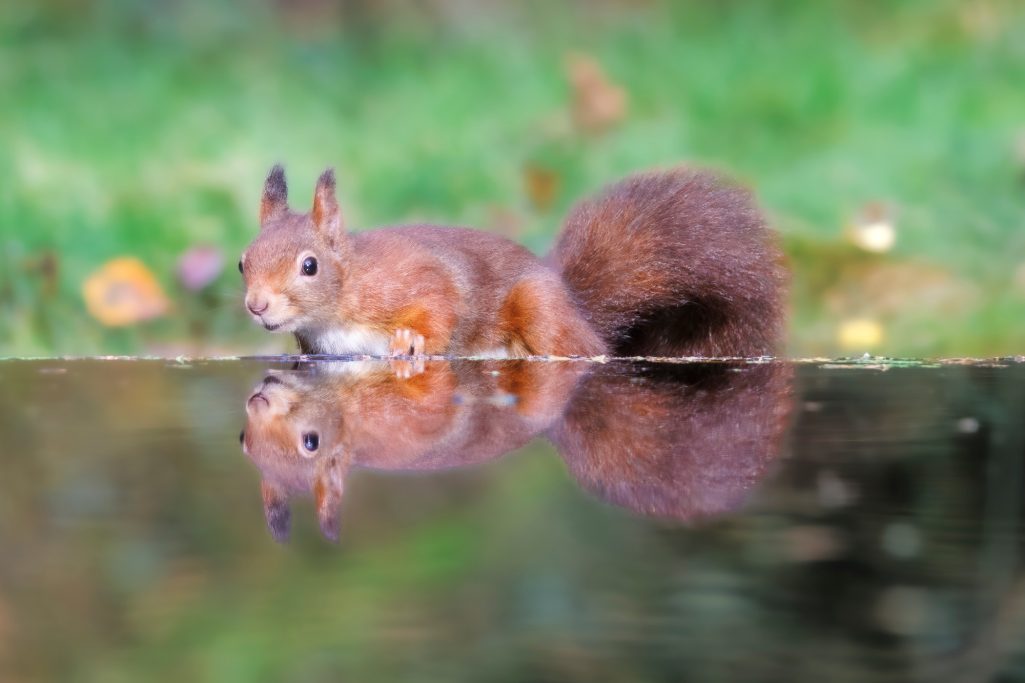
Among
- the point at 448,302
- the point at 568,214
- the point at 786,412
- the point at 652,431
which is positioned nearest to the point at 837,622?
the point at 652,431

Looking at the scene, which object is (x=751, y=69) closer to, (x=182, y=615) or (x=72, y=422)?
(x=72, y=422)

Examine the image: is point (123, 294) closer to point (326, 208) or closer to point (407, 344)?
point (326, 208)

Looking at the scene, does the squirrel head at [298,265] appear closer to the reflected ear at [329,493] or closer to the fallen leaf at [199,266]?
the reflected ear at [329,493]

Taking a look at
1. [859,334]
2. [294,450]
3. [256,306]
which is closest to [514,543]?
[294,450]

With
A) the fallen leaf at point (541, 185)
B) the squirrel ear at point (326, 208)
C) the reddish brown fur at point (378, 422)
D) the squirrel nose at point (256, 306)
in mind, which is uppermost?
the fallen leaf at point (541, 185)

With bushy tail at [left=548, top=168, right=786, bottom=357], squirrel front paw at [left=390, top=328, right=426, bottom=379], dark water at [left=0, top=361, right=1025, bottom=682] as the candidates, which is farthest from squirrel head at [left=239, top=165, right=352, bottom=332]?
dark water at [left=0, top=361, right=1025, bottom=682]

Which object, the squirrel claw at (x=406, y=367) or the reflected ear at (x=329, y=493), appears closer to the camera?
the reflected ear at (x=329, y=493)

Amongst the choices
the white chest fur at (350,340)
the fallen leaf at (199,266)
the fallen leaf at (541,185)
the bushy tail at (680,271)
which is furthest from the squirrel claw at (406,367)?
the fallen leaf at (541,185)
